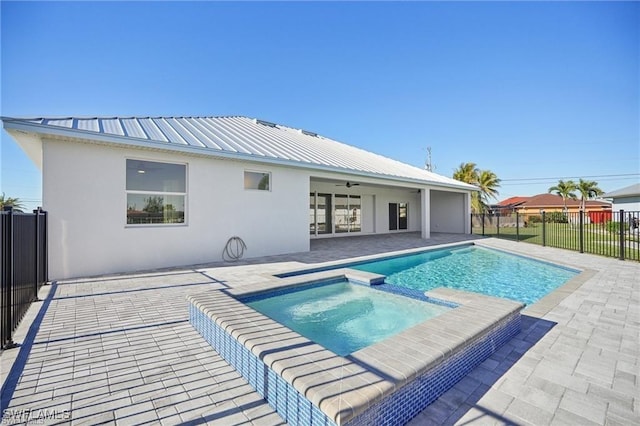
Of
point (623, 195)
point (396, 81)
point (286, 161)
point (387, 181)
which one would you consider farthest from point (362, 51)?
point (623, 195)

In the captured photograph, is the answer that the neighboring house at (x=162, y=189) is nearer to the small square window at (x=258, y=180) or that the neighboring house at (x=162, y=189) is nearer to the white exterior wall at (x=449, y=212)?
the small square window at (x=258, y=180)

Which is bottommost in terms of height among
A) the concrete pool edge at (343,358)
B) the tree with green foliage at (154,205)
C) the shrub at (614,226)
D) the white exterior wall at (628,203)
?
the concrete pool edge at (343,358)

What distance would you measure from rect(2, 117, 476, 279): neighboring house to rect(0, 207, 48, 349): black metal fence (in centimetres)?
147

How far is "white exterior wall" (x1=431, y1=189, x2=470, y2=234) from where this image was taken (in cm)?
1842

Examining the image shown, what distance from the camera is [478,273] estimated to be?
8227 mm

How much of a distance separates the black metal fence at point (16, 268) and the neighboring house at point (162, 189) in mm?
1469

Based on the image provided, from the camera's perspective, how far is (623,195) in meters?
22.7

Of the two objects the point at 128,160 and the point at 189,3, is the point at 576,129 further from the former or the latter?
the point at 128,160

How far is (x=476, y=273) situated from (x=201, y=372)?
7929 mm

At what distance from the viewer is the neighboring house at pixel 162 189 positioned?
20.4 feet

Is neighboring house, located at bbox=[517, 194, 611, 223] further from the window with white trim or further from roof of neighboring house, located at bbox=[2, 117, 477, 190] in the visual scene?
the window with white trim

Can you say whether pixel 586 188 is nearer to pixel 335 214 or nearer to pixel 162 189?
pixel 335 214

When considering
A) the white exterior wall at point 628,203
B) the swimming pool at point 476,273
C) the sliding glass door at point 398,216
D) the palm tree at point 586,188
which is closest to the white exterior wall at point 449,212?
the sliding glass door at point 398,216

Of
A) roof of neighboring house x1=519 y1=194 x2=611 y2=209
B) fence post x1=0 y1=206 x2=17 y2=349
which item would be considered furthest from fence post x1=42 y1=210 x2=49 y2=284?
roof of neighboring house x1=519 y1=194 x2=611 y2=209
